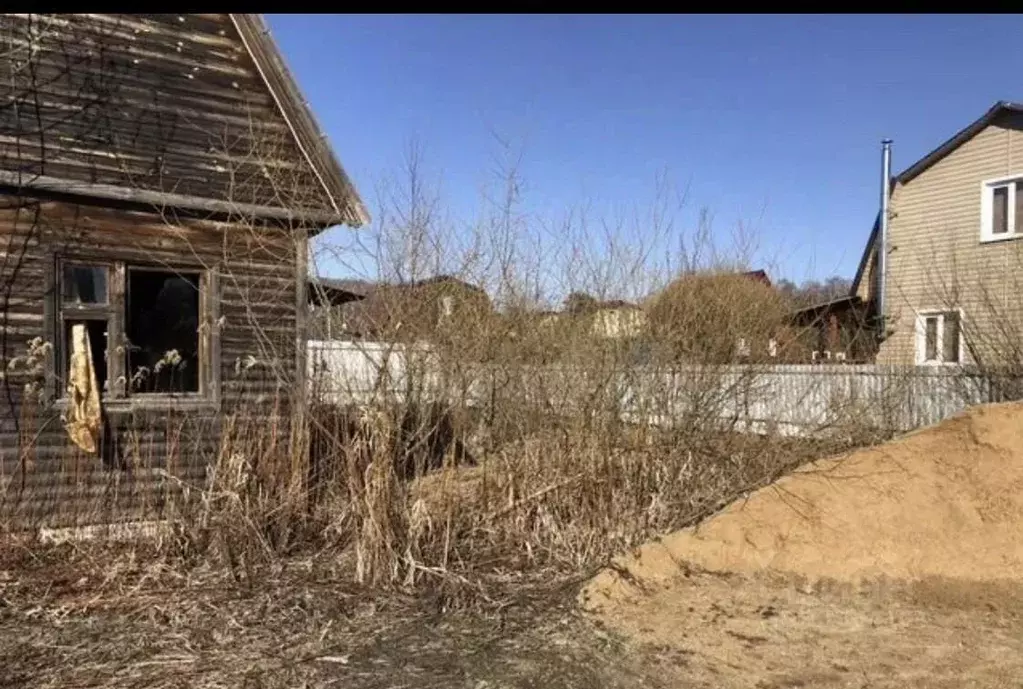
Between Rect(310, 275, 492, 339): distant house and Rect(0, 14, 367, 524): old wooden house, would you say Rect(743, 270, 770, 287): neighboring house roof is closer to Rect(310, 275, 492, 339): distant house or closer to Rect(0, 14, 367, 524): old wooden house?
Rect(310, 275, 492, 339): distant house

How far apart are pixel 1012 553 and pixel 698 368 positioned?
301 centimetres

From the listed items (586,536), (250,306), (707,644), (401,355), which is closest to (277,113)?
(250,306)

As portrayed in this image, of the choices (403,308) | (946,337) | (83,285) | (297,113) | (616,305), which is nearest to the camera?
(403,308)

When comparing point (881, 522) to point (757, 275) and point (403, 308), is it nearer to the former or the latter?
point (757, 275)

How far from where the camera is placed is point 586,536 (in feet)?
23.5

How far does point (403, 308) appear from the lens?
7344mm

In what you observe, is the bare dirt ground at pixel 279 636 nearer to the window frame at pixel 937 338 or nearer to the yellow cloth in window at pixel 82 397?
the yellow cloth in window at pixel 82 397

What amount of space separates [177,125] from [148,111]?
11.8 inches

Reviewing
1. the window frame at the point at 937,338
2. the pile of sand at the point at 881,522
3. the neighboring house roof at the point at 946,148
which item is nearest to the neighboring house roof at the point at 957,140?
the neighboring house roof at the point at 946,148

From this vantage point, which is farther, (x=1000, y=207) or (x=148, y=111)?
(x=1000, y=207)

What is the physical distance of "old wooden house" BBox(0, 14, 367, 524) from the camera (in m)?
7.90

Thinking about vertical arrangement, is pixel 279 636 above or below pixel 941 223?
below

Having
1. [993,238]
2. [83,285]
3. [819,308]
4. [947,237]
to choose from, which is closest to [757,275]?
[819,308]

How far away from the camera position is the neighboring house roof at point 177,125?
8211 mm
